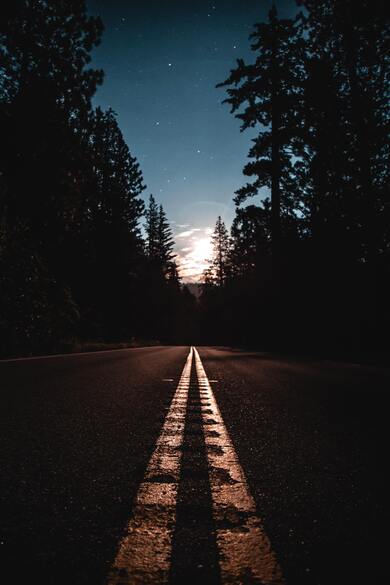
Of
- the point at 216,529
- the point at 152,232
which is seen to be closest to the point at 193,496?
the point at 216,529

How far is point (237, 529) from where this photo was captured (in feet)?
3.96

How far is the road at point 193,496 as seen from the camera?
3.31 ft

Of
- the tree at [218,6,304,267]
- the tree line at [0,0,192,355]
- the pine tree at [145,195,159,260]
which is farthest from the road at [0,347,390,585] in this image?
the pine tree at [145,195,159,260]

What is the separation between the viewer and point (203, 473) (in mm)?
1742

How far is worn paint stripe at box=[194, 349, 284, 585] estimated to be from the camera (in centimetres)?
96

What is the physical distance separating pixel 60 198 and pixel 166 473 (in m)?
17.3

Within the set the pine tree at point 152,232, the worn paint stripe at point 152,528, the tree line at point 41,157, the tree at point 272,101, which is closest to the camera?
the worn paint stripe at point 152,528

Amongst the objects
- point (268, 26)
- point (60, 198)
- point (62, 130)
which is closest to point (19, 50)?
point (62, 130)

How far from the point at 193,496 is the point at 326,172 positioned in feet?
58.8

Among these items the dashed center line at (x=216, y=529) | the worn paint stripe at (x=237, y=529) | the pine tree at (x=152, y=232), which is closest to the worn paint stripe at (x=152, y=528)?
the dashed center line at (x=216, y=529)

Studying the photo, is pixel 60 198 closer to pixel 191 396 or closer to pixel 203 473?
pixel 191 396

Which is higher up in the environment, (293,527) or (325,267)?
(325,267)

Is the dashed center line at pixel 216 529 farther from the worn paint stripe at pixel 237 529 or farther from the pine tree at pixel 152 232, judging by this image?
the pine tree at pixel 152 232

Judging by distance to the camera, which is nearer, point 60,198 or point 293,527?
point 293,527
